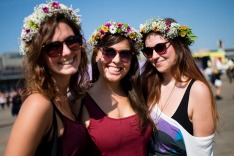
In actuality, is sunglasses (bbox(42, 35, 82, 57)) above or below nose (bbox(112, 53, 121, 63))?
above

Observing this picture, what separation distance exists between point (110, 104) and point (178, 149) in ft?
2.98

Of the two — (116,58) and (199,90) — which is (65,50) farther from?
(199,90)

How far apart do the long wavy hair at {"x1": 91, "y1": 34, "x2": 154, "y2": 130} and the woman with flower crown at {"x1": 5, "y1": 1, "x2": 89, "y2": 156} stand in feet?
1.86

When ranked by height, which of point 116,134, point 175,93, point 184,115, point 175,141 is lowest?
point 175,141

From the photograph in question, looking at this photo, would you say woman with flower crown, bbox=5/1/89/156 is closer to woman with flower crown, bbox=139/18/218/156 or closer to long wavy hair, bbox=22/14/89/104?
long wavy hair, bbox=22/14/89/104

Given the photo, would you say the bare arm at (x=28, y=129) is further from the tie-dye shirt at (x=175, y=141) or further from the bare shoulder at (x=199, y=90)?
the bare shoulder at (x=199, y=90)

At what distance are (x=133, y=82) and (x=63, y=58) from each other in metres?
1.21

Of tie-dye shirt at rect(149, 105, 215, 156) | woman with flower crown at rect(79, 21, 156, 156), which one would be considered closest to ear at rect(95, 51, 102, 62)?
woman with flower crown at rect(79, 21, 156, 156)

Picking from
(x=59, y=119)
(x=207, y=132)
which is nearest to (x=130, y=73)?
(x=207, y=132)

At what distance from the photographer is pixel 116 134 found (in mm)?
2744

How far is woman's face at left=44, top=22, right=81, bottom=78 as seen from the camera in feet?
7.84

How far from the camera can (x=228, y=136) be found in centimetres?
676

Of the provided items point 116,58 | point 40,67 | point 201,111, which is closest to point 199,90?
point 201,111

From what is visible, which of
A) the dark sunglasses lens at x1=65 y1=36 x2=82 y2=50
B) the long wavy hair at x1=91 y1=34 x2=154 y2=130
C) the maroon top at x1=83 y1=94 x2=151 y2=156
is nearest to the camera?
the dark sunglasses lens at x1=65 y1=36 x2=82 y2=50
